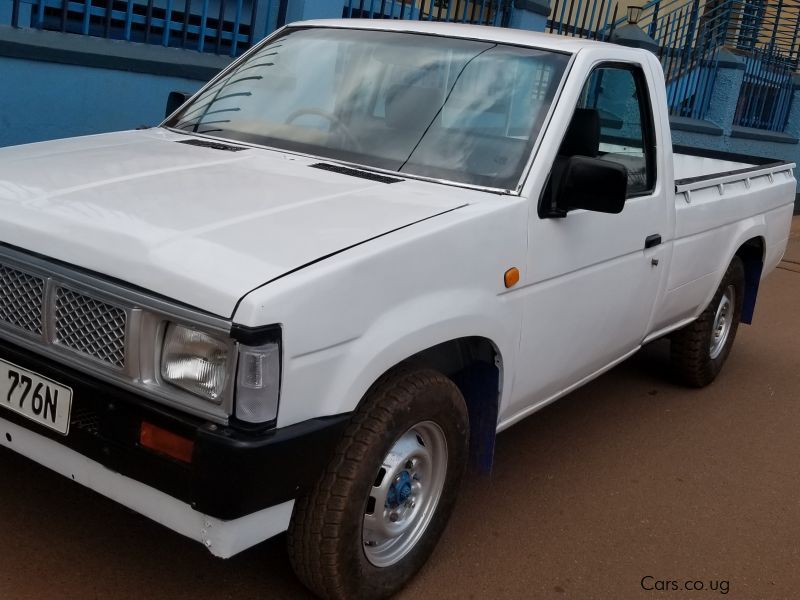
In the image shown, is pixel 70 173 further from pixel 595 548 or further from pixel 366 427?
pixel 595 548

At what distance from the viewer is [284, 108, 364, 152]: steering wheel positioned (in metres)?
3.79

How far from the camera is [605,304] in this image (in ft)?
13.1

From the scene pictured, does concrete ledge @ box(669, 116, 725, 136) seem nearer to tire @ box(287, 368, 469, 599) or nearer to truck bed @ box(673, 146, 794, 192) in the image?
truck bed @ box(673, 146, 794, 192)

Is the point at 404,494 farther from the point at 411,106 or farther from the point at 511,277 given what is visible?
the point at 411,106

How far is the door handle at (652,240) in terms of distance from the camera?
423 centimetres

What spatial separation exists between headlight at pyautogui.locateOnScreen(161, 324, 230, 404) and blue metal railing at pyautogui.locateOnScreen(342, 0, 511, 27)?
611 cm

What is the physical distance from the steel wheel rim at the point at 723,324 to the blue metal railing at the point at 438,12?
3899mm

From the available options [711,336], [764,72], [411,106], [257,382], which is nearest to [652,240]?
[411,106]

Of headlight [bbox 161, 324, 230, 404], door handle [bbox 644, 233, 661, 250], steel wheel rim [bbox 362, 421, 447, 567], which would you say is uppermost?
door handle [bbox 644, 233, 661, 250]

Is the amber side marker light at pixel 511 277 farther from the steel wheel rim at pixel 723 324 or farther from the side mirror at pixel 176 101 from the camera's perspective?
the steel wheel rim at pixel 723 324

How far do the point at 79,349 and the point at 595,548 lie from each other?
207 centimetres

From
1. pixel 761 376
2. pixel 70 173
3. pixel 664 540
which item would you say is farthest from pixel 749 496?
pixel 70 173

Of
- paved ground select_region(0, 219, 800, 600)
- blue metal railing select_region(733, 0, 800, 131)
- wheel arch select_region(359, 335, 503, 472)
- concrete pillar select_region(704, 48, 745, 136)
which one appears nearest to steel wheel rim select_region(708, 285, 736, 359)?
→ paved ground select_region(0, 219, 800, 600)

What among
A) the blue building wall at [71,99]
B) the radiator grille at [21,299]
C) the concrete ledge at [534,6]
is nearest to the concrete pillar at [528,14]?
the concrete ledge at [534,6]
